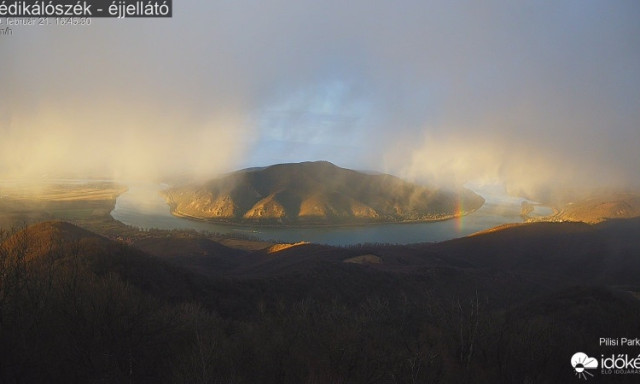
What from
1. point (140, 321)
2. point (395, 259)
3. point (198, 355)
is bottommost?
point (395, 259)

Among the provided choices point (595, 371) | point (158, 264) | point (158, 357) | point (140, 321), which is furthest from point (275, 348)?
point (158, 264)

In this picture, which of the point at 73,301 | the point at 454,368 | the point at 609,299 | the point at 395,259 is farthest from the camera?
the point at 395,259

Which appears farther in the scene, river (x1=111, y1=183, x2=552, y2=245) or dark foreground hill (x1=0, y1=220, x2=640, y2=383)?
river (x1=111, y1=183, x2=552, y2=245)

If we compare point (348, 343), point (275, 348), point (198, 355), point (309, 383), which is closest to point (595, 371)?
point (348, 343)

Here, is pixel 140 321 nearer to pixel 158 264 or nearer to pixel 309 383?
pixel 309 383

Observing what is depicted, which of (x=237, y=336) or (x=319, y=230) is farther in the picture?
(x=319, y=230)

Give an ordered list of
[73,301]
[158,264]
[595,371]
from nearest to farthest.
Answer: [73,301], [595,371], [158,264]

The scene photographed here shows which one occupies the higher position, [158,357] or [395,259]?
[158,357]

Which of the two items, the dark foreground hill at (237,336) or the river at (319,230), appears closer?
the dark foreground hill at (237,336)

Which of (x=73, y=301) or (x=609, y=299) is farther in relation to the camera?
(x=609, y=299)

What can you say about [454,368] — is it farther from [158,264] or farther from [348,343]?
[158,264]
